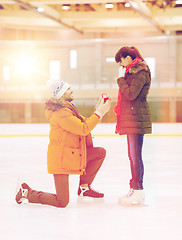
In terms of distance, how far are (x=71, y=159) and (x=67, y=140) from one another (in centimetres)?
15

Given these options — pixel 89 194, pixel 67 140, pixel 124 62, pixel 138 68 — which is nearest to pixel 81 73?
pixel 89 194

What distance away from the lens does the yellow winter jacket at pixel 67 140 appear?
3057 mm

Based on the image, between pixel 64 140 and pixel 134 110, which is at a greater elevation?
pixel 134 110

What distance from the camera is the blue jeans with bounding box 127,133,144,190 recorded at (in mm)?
3189

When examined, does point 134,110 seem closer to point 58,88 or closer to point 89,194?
point 58,88

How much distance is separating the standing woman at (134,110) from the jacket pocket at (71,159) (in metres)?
0.39

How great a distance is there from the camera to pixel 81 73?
20578mm

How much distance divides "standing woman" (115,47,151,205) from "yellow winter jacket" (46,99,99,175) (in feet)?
0.81

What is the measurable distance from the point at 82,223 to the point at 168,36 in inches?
785

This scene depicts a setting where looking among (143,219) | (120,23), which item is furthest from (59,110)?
(120,23)

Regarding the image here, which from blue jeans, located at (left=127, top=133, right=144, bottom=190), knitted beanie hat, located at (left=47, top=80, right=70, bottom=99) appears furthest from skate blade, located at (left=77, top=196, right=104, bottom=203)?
knitted beanie hat, located at (left=47, top=80, right=70, bottom=99)

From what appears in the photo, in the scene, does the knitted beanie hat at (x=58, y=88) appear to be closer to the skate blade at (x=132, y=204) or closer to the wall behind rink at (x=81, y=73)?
the skate blade at (x=132, y=204)

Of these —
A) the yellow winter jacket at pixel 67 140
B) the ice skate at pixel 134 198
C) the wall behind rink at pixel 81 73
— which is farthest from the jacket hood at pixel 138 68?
the wall behind rink at pixel 81 73

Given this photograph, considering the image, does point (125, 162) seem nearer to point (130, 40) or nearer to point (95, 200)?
point (95, 200)
